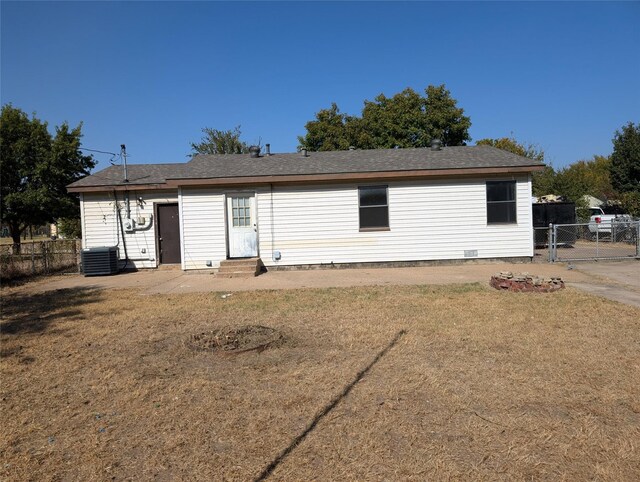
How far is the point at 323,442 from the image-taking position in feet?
10.5

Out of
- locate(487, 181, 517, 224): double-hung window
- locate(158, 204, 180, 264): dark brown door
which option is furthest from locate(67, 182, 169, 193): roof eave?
locate(487, 181, 517, 224): double-hung window

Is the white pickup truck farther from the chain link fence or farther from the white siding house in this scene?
the chain link fence

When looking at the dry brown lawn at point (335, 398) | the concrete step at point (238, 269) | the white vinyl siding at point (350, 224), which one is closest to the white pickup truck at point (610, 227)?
the white vinyl siding at point (350, 224)

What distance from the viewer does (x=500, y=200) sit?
13.4 meters

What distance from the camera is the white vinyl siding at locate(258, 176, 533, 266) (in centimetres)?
1319

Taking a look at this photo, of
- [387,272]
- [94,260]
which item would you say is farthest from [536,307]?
[94,260]

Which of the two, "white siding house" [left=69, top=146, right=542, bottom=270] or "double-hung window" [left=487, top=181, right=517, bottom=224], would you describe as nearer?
"white siding house" [left=69, top=146, right=542, bottom=270]

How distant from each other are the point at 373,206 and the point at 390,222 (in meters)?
0.68

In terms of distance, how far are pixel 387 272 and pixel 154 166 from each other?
9.45m

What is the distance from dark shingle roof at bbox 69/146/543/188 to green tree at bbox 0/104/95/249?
6845mm

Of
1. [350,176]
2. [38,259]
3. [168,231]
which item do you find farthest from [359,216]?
[38,259]

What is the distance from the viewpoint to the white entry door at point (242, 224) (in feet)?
43.4

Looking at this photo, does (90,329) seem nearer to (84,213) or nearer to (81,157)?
(84,213)

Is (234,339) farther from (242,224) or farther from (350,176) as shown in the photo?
(350,176)
